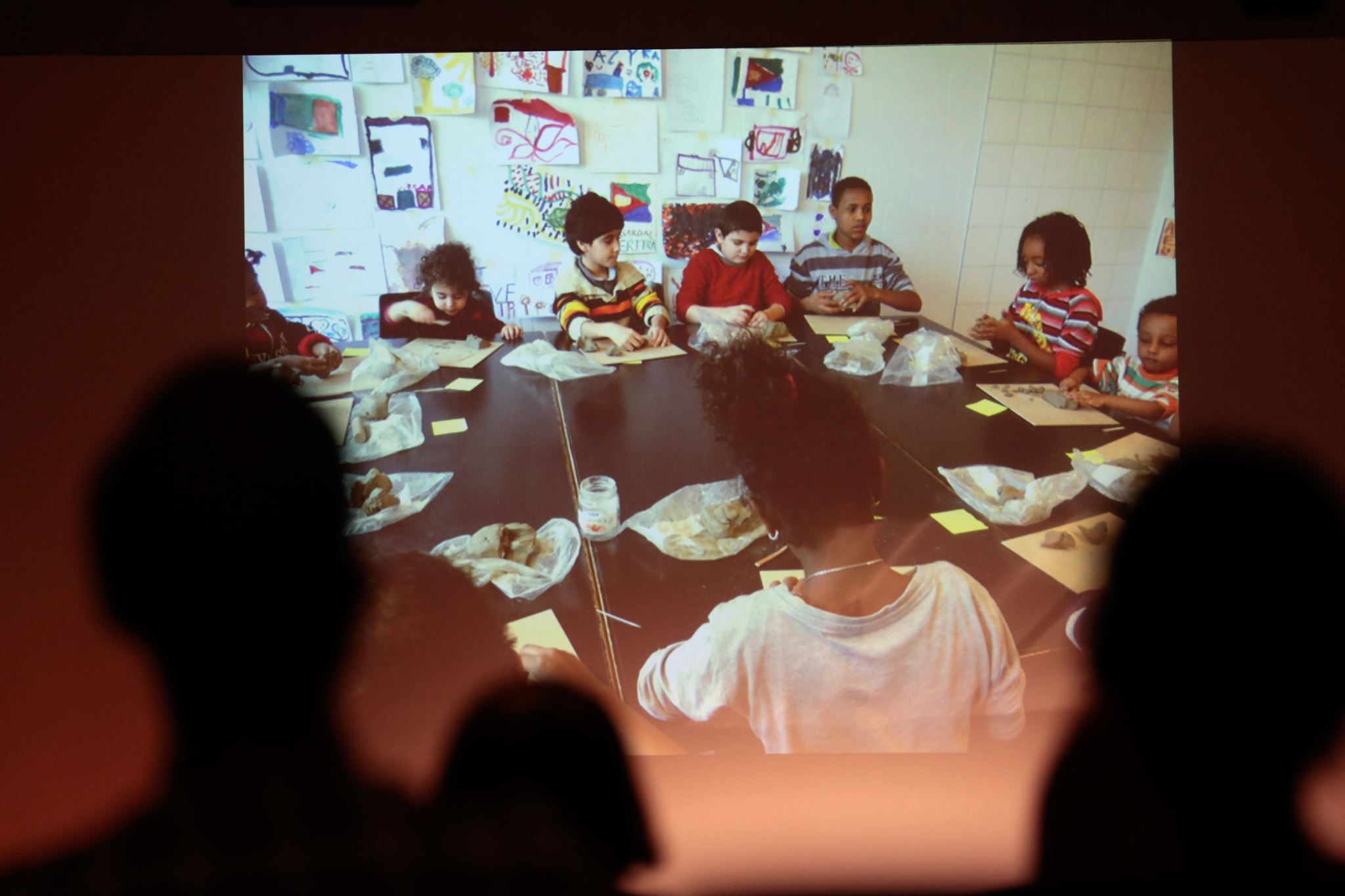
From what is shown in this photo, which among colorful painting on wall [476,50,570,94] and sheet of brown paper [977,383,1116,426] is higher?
colorful painting on wall [476,50,570,94]

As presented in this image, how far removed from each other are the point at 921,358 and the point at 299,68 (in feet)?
4.47

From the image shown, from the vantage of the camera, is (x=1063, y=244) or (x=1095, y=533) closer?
(x=1095, y=533)

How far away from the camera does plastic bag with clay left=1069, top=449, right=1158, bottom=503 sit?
1.32 meters

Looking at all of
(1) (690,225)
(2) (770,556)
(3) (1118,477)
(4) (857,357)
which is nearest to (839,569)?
(2) (770,556)

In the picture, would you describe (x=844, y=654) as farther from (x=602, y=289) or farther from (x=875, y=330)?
(x=602, y=289)

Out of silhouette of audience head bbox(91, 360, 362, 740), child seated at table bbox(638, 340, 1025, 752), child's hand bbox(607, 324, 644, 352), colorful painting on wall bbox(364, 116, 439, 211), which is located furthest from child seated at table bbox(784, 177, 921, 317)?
silhouette of audience head bbox(91, 360, 362, 740)

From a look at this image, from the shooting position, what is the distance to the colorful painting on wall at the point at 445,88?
51.3 inches

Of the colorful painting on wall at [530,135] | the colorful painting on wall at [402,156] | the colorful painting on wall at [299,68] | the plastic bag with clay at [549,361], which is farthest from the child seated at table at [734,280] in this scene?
the colorful painting on wall at [299,68]

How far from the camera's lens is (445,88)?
1.30 metres

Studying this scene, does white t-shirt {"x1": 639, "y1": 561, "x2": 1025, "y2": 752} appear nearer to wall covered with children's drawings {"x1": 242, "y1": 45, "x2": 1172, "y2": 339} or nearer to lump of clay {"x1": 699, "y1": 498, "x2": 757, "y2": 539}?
lump of clay {"x1": 699, "y1": 498, "x2": 757, "y2": 539}

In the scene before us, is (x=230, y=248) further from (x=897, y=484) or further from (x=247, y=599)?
(x=897, y=484)

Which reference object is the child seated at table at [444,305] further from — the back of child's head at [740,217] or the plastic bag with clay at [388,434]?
the back of child's head at [740,217]

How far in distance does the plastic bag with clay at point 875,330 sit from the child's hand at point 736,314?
216mm

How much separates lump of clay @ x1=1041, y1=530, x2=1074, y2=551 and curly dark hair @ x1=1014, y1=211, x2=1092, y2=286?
21.3 inches
